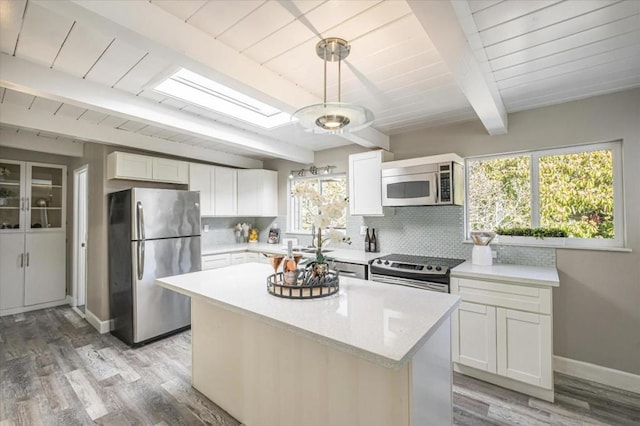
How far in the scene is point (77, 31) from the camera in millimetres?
1576

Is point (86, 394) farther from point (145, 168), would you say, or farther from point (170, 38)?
point (170, 38)

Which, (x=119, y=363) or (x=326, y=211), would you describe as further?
(x=119, y=363)

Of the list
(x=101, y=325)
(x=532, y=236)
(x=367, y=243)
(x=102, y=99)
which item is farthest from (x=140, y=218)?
(x=532, y=236)

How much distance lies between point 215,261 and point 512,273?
11.1ft

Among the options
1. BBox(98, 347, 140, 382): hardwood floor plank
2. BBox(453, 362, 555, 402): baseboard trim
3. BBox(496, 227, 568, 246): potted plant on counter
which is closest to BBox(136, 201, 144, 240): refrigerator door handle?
BBox(98, 347, 140, 382): hardwood floor plank

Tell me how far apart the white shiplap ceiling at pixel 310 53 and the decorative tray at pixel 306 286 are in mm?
1215

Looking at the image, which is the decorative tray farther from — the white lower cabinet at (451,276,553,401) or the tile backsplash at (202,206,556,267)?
the tile backsplash at (202,206,556,267)

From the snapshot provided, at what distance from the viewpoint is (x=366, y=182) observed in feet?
11.2

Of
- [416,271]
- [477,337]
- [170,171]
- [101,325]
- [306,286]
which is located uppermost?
[170,171]

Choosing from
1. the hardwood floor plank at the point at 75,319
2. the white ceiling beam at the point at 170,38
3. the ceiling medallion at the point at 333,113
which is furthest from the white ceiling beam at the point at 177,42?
the hardwood floor plank at the point at 75,319

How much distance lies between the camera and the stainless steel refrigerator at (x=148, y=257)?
310 centimetres

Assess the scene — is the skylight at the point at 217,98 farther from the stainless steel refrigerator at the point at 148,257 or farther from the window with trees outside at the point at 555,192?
the window with trees outside at the point at 555,192

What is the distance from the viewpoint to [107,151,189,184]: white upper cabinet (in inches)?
132

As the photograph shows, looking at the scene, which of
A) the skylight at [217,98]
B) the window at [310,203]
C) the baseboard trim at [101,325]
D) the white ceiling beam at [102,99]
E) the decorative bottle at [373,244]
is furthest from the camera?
the window at [310,203]
